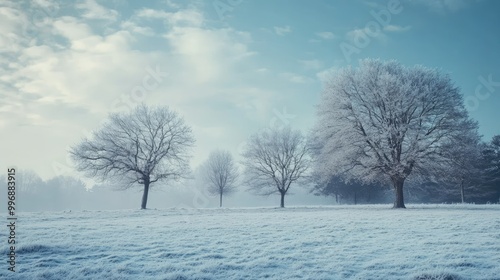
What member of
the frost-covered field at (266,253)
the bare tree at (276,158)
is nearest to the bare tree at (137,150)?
the bare tree at (276,158)

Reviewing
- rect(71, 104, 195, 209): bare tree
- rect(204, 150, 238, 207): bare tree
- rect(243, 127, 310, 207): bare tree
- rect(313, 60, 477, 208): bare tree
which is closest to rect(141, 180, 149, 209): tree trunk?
rect(71, 104, 195, 209): bare tree

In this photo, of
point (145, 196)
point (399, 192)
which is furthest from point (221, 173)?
point (399, 192)

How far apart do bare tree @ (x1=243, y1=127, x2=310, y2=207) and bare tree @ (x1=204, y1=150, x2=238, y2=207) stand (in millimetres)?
9377

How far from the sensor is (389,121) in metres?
28.5

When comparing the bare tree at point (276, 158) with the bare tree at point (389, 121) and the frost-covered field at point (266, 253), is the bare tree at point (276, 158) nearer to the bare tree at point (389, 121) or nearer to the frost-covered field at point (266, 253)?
the bare tree at point (389, 121)

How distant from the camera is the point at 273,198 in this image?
118500 millimetres

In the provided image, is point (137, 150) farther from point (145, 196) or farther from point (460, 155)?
point (460, 155)

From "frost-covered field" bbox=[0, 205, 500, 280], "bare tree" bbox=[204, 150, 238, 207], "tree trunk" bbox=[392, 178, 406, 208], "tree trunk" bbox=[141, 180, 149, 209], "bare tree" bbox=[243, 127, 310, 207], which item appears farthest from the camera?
"bare tree" bbox=[204, 150, 238, 207]

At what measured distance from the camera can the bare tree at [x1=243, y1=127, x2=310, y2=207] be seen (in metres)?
46.5

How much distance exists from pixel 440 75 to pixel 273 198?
94610 mm

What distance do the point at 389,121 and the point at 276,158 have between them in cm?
2103

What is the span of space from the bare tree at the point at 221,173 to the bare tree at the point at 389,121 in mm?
28491

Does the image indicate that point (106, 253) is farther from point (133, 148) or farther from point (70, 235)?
point (133, 148)

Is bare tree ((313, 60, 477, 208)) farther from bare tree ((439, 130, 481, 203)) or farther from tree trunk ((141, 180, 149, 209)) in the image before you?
tree trunk ((141, 180, 149, 209))
